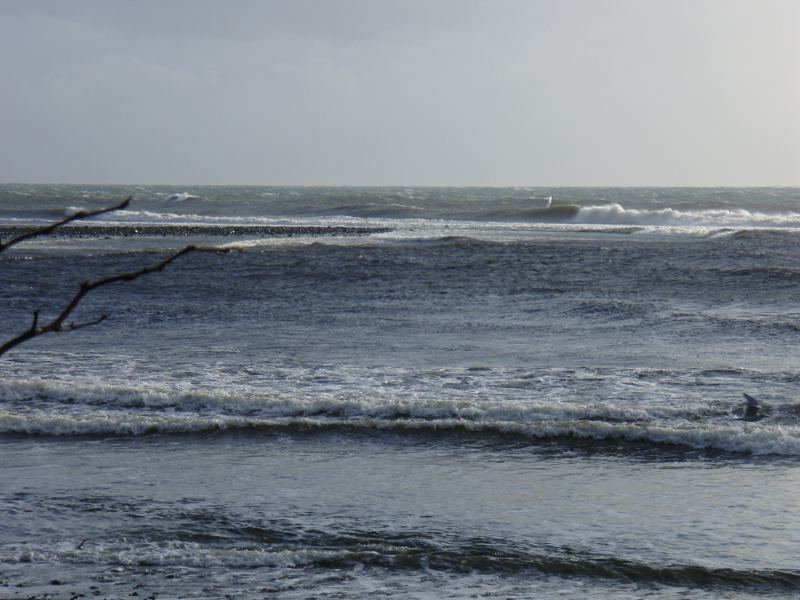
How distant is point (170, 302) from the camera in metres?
18.2

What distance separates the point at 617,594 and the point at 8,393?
7204 millimetres

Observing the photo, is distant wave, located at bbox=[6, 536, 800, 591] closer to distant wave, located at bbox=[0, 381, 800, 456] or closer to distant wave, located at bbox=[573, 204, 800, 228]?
distant wave, located at bbox=[0, 381, 800, 456]

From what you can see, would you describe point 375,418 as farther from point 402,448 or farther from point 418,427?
point 402,448

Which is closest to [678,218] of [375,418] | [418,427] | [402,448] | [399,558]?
[375,418]

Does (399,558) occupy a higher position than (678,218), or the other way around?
(678,218)

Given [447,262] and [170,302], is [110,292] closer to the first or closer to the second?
[170,302]

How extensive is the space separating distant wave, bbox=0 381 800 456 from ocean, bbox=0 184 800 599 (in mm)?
29

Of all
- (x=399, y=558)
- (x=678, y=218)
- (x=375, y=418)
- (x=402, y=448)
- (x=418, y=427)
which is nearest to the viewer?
(x=399, y=558)

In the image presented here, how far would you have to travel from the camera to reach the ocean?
5.48m

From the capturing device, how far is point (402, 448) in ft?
26.8

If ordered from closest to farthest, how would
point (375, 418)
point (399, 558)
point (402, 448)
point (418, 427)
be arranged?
1. point (399, 558)
2. point (402, 448)
3. point (418, 427)
4. point (375, 418)

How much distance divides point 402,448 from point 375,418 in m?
0.94

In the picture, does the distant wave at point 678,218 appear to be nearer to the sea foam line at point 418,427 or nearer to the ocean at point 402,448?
the ocean at point 402,448

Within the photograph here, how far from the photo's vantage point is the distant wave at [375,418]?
834 cm
